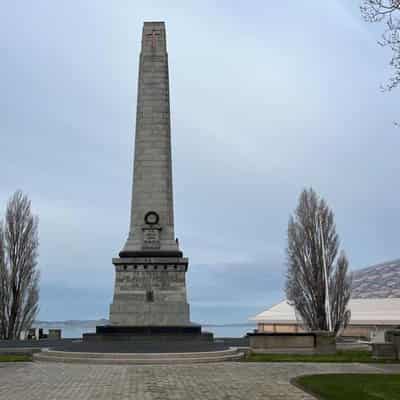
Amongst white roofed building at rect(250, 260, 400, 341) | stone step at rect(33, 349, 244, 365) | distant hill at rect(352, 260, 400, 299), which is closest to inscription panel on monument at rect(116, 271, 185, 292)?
stone step at rect(33, 349, 244, 365)

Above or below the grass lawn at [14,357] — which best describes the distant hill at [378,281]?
above

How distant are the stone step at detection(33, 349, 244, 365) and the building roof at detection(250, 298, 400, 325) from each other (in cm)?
3106

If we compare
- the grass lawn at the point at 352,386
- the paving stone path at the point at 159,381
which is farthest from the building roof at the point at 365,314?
the grass lawn at the point at 352,386

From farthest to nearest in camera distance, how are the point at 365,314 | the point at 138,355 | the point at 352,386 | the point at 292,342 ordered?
the point at 365,314 < the point at 292,342 < the point at 138,355 < the point at 352,386

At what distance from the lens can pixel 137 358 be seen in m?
17.5

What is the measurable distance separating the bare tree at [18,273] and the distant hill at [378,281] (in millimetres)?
36994

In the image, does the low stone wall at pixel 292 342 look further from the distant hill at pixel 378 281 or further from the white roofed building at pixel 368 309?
the distant hill at pixel 378 281

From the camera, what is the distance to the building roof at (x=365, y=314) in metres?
48.0

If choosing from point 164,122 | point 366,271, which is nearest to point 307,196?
point 164,122

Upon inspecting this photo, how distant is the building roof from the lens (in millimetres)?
47969

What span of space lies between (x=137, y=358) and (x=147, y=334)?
21.0 feet

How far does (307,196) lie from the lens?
119 feet

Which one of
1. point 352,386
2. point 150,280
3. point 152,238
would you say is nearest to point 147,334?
point 150,280

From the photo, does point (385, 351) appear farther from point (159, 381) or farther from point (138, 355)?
point (159, 381)
